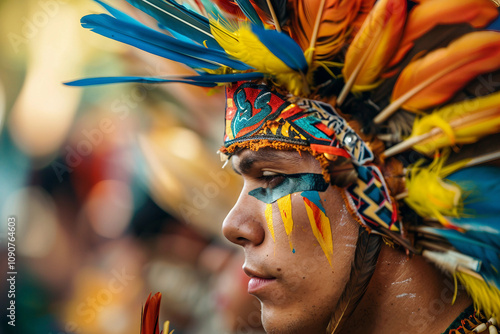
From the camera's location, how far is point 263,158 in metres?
1.31

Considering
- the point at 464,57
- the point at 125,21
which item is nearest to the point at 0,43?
the point at 125,21

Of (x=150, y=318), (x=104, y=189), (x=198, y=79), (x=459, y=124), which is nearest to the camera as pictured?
(x=459, y=124)

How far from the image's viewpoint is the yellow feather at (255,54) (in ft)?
3.94

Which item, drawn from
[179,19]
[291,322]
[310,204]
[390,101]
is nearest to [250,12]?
[179,19]

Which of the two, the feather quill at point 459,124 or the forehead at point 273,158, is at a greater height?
the forehead at point 273,158

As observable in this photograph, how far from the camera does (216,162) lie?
2.82 meters

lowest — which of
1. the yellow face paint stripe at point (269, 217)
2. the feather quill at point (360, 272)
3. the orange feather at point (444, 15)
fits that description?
the feather quill at point (360, 272)

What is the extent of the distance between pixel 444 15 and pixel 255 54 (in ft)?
1.63

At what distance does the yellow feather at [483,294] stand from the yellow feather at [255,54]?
69cm

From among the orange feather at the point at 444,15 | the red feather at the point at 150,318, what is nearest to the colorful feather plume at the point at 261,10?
the orange feather at the point at 444,15

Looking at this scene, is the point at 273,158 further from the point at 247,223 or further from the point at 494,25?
the point at 494,25

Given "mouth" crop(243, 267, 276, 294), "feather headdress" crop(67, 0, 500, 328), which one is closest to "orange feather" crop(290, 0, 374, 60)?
"feather headdress" crop(67, 0, 500, 328)

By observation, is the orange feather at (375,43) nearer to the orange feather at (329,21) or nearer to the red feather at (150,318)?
the orange feather at (329,21)

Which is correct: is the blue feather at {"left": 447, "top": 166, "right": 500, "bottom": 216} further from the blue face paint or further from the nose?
the nose
